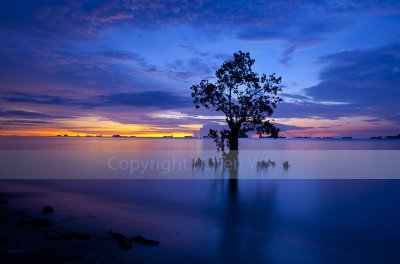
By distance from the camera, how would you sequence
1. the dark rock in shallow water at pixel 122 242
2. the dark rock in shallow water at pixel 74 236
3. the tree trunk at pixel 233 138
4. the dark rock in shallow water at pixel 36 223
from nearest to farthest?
the dark rock in shallow water at pixel 122 242 → the dark rock in shallow water at pixel 74 236 → the dark rock in shallow water at pixel 36 223 → the tree trunk at pixel 233 138

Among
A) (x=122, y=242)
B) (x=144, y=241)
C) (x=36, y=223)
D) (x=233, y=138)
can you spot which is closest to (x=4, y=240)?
(x=36, y=223)

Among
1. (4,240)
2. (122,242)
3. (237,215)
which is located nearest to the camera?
(4,240)

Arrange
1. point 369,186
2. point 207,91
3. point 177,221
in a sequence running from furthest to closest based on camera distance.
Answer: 1. point 207,91
2. point 369,186
3. point 177,221

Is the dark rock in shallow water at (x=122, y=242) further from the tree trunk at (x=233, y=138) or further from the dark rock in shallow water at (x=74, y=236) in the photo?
the tree trunk at (x=233, y=138)

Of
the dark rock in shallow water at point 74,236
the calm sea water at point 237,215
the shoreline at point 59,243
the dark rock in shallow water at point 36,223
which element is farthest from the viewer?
the dark rock in shallow water at point 36,223

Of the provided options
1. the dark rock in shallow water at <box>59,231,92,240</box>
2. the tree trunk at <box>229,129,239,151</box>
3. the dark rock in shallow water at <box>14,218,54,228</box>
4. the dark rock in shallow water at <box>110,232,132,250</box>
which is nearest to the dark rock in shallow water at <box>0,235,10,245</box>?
the dark rock in shallow water at <box>14,218,54,228</box>

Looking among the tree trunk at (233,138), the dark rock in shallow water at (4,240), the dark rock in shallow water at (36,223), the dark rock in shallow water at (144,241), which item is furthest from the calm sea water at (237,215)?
the tree trunk at (233,138)

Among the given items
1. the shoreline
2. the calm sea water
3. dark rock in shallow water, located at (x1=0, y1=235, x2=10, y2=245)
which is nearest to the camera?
the shoreline

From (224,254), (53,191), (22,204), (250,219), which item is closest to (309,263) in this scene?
(224,254)

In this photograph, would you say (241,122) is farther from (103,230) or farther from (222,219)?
(103,230)

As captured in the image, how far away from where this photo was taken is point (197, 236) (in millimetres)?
10945

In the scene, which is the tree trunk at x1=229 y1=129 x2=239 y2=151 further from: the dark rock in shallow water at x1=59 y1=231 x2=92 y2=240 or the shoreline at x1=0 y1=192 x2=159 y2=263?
the dark rock in shallow water at x1=59 y1=231 x2=92 y2=240

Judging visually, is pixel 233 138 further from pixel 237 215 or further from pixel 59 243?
pixel 59 243

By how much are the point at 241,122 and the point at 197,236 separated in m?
22.4
